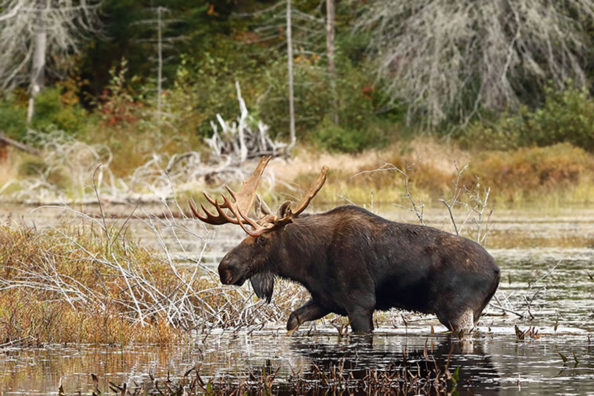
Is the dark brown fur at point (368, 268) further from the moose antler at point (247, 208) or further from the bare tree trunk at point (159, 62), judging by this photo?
the bare tree trunk at point (159, 62)

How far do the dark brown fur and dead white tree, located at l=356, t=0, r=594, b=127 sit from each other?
27917mm

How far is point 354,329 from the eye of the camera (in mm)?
10141

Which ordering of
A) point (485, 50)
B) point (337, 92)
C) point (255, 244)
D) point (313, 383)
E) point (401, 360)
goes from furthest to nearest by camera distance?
point (337, 92), point (485, 50), point (255, 244), point (401, 360), point (313, 383)

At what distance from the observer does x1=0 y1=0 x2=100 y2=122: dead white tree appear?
46344mm

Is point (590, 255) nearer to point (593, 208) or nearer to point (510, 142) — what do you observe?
point (593, 208)

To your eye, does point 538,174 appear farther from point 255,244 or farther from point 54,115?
point 255,244

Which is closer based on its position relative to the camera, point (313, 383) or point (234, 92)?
point (313, 383)

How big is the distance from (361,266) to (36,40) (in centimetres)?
4066

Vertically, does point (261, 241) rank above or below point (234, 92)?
above

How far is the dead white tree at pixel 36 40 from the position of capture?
152 ft

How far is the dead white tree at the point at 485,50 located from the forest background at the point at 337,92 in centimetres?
8

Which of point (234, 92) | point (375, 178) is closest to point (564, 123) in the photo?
point (375, 178)

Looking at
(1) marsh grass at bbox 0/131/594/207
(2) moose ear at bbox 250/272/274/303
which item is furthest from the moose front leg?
(1) marsh grass at bbox 0/131/594/207

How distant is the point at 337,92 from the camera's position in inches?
1810
